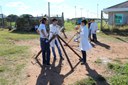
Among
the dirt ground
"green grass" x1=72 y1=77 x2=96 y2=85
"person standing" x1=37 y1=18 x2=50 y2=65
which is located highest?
"person standing" x1=37 y1=18 x2=50 y2=65

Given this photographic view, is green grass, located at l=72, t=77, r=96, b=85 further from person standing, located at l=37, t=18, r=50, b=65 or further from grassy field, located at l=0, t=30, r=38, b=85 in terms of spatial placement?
person standing, located at l=37, t=18, r=50, b=65

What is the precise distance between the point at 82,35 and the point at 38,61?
6.60ft

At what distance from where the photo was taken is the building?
31.3 m

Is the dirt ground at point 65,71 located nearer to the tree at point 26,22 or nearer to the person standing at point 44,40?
the person standing at point 44,40

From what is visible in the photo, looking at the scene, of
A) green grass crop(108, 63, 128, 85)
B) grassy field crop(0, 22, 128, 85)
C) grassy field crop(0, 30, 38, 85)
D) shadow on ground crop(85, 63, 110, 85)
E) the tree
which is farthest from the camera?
the tree

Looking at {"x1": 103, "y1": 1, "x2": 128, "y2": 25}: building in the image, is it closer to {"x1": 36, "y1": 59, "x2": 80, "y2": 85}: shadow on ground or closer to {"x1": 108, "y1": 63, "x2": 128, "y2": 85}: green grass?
{"x1": 108, "y1": 63, "x2": 128, "y2": 85}: green grass

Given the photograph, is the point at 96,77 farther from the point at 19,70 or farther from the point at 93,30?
the point at 93,30

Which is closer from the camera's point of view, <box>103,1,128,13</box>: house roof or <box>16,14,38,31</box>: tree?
<box>16,14,38,31</box>: tree

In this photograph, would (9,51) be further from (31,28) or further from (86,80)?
(31,28)

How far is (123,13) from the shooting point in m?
31.6

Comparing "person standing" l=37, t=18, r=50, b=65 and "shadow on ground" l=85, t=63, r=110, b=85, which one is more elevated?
"person standing" l=37, t=18, r=50, b=65

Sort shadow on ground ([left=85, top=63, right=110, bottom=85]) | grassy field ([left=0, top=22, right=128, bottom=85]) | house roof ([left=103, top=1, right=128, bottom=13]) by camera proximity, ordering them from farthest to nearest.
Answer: house roof ([left=103, top=1, right=128, bottom=13])
shadow on ground ([left=85, top=63, right=110, bottom=85])
grassy field ([left=0, top=22, right=128, bottom=85])

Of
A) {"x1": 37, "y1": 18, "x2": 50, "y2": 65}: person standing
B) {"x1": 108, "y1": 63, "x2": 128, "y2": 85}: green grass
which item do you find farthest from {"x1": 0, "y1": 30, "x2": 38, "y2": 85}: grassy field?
{"x1": 108, "y1": 63, "x2": 128, "y2": 85}: green grass

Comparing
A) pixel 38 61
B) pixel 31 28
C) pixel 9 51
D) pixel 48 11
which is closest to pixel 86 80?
pixel 38 61
